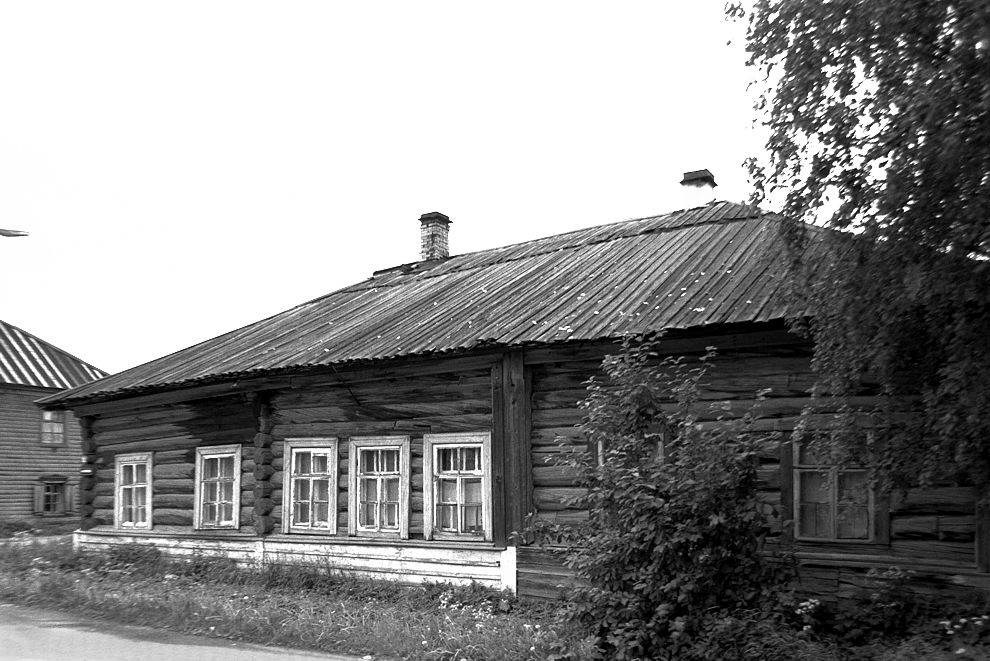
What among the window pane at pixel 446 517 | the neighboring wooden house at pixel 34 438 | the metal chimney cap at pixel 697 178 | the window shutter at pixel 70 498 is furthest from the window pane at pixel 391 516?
the window shutter at pixel 70 498

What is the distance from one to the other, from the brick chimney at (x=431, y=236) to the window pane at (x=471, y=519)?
35.2 ft

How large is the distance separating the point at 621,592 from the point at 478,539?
455 centimetres

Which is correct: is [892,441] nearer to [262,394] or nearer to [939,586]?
[939,586]

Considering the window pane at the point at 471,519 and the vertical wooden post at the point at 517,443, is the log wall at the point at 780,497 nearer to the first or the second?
the vertical wooden post at the point at 517,443

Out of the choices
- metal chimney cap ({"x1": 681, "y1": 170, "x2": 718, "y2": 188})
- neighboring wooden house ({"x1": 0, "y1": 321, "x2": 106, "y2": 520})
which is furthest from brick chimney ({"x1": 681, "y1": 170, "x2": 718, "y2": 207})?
neighboring wooden house ({"x1": 0, "y1": 321, "x2": 106, "y2": 520})

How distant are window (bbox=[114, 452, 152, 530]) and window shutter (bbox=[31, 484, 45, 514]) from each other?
12382mm

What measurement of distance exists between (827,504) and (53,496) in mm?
26283

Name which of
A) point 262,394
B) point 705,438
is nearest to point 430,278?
point 262,394

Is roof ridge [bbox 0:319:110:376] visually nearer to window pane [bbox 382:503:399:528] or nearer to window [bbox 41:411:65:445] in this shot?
window [bbox 41:411:65:445]

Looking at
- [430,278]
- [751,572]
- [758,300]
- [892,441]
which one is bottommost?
[751,572]

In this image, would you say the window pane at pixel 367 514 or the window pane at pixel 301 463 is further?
the window pane at pixel 301 463

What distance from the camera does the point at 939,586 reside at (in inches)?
349

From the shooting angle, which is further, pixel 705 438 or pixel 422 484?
pixel 422 484

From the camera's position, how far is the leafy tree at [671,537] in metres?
7.61
